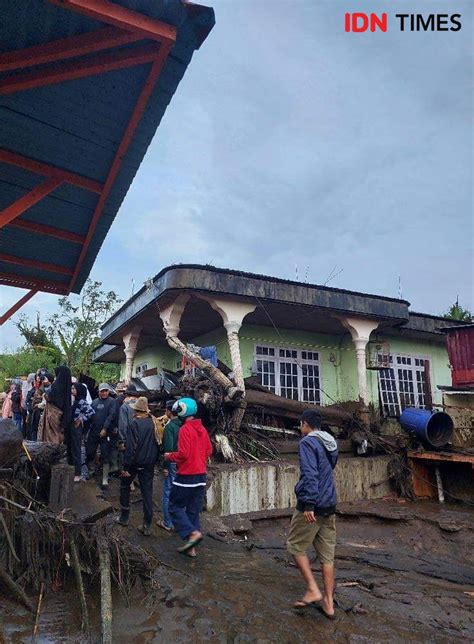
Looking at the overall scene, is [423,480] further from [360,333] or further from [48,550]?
[48,550]

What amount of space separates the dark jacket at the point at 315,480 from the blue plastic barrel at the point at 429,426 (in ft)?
26.6

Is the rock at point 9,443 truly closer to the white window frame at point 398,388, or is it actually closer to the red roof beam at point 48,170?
the red roof beam at point 48,170

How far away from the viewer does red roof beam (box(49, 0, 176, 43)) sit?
8.64ft

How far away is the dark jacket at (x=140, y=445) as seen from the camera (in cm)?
593

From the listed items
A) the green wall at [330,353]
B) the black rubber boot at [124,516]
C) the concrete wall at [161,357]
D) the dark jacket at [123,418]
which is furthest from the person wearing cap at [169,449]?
the concrete wall at [161,357]

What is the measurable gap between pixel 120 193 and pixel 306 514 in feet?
12.4

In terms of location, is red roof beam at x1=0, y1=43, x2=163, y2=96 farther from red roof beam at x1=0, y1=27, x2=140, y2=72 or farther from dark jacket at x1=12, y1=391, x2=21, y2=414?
dark jacket at x1=12, y1=391, x2=21, y2=414

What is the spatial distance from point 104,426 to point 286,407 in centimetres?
506

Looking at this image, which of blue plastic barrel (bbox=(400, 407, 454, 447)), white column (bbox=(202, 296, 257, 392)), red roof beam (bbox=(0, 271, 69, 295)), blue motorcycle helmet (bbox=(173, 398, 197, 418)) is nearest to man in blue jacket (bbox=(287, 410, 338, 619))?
blue motorcycle helmet (bbox=(173, 398, 197, 418))

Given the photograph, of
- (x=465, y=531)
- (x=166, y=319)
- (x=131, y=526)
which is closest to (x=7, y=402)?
(x=166, y=319)

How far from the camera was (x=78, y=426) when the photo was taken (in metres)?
7.14

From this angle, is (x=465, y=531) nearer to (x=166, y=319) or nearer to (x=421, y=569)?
(x=421, y=569)

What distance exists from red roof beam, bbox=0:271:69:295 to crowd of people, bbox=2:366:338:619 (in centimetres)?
123

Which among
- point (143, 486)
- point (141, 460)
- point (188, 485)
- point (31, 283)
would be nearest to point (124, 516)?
→ point (143, 486)
